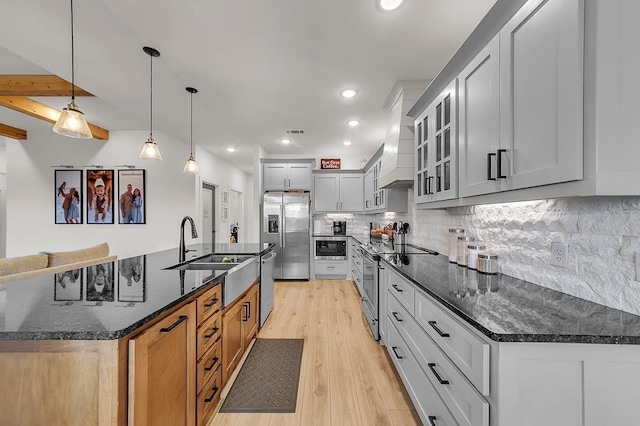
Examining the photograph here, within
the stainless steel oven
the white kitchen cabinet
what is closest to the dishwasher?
the stainless steel oven

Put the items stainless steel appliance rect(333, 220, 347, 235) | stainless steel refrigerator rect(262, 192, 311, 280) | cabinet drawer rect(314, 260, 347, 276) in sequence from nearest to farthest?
1. stainless steel refrigerator rect(262, 192, 311, 280)
2. cabinet drawer rect(314, 260, 347, 276)
3. stainless steel appliance rect(333, 220, 347, 235)

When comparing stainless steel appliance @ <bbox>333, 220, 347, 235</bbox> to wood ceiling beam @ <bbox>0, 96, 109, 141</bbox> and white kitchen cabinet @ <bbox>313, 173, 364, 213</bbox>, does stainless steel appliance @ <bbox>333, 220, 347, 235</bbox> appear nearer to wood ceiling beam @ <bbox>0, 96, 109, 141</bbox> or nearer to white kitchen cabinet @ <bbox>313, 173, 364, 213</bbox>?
white kitchen cabinet @ <bbox>313, 173, 364, 213</bbox>

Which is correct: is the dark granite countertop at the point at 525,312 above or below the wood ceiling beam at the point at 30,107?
below

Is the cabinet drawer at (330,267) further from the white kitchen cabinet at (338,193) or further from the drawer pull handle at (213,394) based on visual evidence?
the drawer pull handle at (213,394)

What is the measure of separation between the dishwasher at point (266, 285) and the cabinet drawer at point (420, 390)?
154 centimetres

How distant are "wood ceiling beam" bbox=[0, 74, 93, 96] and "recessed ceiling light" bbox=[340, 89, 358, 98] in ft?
10.6

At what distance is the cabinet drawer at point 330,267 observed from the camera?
5.65 m

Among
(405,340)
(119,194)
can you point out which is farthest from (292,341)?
(119,194)

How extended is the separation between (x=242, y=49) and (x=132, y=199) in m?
4.17

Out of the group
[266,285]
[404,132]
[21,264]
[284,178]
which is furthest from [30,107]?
[404,132]

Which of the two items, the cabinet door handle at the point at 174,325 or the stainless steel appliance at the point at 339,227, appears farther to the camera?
the stainless steel appliance at the point at 339,227

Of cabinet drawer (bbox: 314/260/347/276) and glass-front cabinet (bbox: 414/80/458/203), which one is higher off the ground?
glass-front cabinet (bbox: 414/80/458/203)

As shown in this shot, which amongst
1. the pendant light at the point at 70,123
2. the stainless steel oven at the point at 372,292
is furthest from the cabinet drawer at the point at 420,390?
the pendant light at the point at 70,123

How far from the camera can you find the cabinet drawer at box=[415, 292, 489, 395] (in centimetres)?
97
